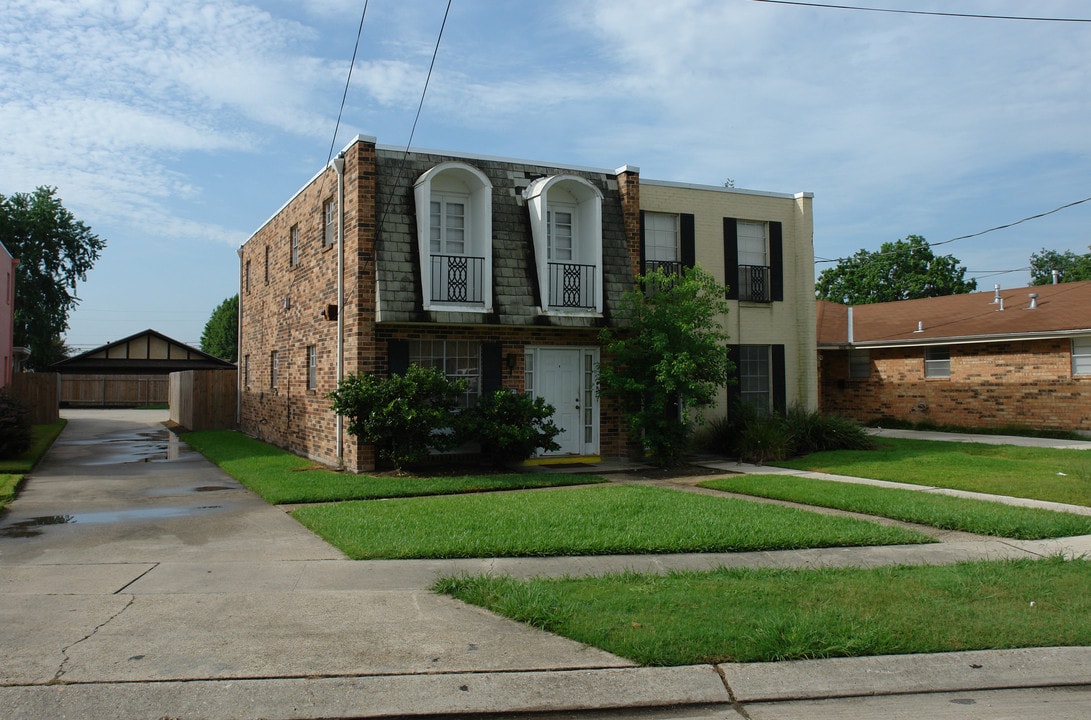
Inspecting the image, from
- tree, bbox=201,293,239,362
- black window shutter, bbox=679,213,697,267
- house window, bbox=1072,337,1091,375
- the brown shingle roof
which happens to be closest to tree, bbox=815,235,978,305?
the brown shingle roof

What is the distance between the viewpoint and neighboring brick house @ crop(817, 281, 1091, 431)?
20.3m

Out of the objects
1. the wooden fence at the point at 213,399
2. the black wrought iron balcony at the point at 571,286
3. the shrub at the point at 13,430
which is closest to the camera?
Result: the black wrought iron balcony at the point at 571,286

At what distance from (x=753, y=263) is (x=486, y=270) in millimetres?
6553

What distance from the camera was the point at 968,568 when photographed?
7.13 m

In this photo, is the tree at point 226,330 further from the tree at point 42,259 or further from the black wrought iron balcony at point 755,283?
the black wrought iron balcony at point 755,283

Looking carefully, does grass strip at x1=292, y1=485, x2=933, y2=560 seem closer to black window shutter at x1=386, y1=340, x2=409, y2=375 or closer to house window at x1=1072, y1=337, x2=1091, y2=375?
black window shutter at x1=386, y1=340, x2=409, y2=375

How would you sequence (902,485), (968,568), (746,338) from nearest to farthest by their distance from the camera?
(968,568)
(902,485)
(746,338)

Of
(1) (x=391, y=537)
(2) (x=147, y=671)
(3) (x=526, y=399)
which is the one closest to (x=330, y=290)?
(3) (x=526, y=399)

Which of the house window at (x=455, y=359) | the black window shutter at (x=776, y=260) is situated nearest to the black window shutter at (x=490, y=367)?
the house window at (x=455, y=359)

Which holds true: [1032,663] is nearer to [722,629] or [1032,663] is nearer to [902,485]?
[722,629]

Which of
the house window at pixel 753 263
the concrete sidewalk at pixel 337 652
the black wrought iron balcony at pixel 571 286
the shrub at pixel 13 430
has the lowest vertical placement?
the concrete sidewalk at pixel 337 652

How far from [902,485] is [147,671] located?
425 inches

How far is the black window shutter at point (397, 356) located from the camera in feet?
46.9

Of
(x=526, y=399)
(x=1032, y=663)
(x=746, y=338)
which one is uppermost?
(x=746, y=338)
